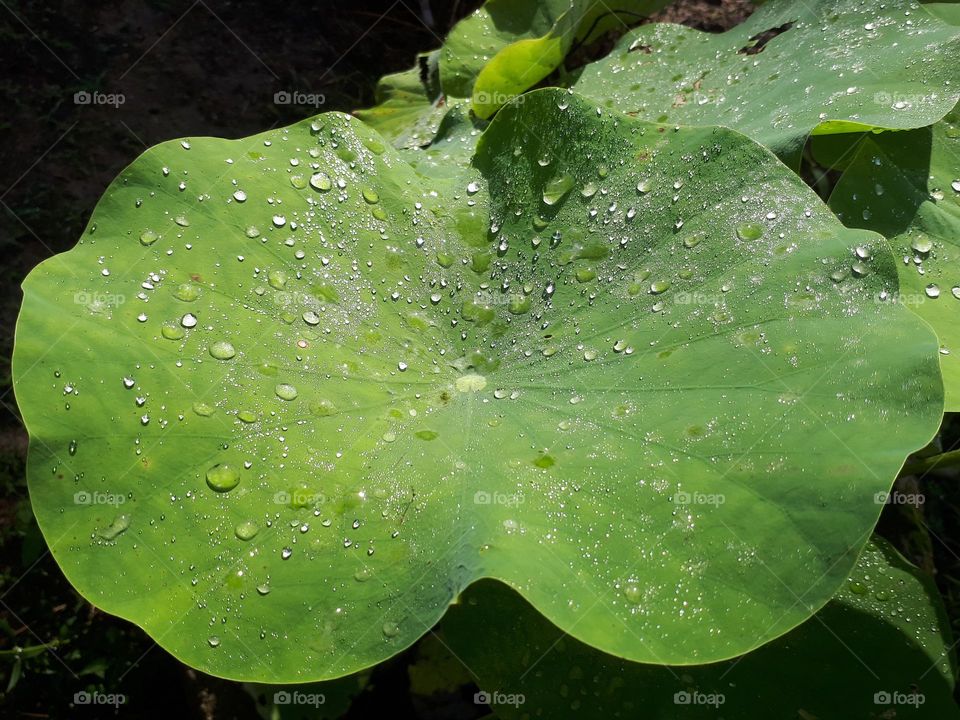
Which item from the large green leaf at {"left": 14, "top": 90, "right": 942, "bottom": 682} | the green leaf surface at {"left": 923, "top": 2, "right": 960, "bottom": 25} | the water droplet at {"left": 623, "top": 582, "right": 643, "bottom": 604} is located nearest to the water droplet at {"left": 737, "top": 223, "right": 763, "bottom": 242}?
the large green leaf at {"left": 14, "top": 90, "right": 942, "bottom": 682}

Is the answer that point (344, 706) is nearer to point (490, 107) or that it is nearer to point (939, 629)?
point (939, 629)

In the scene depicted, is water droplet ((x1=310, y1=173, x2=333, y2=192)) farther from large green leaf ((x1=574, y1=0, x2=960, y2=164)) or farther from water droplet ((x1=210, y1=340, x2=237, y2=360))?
large green leaf ((x1=574, y1=0, x2=960, y2=164))

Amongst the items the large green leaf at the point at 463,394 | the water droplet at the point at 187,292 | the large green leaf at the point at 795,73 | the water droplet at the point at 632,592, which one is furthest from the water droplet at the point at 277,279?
the large green leaf at the point at 795,73

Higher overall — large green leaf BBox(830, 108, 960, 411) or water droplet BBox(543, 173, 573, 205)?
water droplet BBox(543, 173, 573, 205)

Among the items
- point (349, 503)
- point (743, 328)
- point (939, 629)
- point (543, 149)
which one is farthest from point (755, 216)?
point (939, 629)

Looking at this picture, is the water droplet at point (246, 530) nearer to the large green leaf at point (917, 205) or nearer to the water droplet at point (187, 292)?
the water droplet at point (187, 292)
